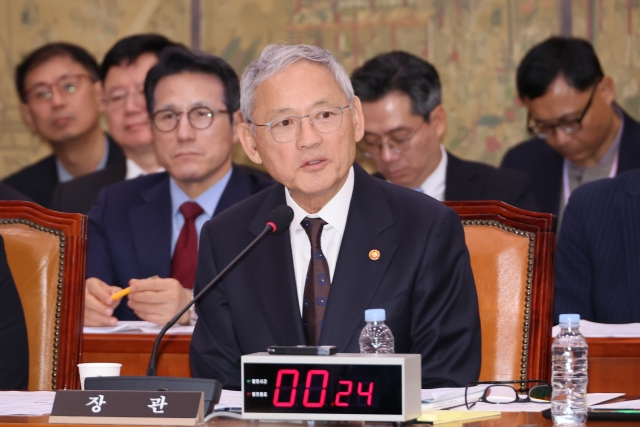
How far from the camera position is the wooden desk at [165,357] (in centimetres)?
252

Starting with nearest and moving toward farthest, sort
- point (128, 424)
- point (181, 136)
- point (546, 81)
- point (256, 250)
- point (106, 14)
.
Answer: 1. point (128, 424)
2. point (256, 250)
3. point (181, 136)
4. point (546, 81)
5. point (106, 14)

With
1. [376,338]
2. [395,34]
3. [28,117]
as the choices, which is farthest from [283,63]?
[28,117]

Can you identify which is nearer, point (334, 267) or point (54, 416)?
point (54, 416)

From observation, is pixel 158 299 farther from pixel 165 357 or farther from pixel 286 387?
pixel 286 387

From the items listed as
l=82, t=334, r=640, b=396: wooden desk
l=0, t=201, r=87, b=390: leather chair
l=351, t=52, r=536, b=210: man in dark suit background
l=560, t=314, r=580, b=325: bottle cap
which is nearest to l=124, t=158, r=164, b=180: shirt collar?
l=351, t=52, r=536, b=210: man in dark suit background

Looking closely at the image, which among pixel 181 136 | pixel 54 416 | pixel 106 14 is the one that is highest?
pixel 106 14

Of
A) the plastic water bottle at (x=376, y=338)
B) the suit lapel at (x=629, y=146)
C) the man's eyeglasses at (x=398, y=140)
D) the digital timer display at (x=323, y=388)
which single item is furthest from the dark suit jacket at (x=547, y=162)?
the digital timer display at (x=323, y=388)

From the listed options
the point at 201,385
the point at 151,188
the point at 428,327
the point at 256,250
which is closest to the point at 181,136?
the point at 151,188

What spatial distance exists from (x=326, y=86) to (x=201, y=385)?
32.7 inches

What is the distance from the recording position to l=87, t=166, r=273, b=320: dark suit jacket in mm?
3418

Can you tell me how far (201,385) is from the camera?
1.58 m

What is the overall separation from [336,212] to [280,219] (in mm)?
382

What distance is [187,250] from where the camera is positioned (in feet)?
11.3

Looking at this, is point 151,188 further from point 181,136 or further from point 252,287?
point 252,287
